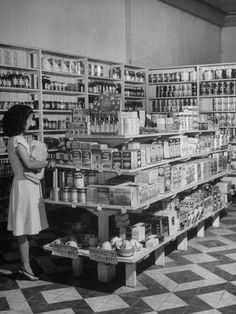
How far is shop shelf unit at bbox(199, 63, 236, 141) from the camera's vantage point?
9.56 m

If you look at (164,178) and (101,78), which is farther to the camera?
(101,78)

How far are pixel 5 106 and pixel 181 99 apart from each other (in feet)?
13.8

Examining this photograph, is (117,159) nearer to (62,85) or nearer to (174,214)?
(174,214)

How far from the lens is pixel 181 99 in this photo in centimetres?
1016

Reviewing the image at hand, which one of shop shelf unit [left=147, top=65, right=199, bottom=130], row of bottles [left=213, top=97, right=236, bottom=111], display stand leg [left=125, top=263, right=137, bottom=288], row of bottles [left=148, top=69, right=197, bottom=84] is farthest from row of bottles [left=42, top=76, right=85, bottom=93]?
display stand leg [left=125, top=263, right=137, bottom=288]

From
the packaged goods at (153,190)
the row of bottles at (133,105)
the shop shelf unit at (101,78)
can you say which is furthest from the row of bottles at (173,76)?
the packaged goods at (153,190)

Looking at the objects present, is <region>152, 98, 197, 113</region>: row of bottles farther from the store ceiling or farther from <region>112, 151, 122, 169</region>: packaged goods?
<region>112, 151, 122, 169</region>: packaged goods

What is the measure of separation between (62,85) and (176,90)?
9.31ft

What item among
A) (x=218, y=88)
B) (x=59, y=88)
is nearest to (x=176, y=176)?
(x=59, y=88)

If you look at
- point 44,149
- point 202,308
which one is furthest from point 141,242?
point 44,149

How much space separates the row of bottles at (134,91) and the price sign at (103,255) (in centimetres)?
585

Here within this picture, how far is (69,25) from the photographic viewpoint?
29.8ft

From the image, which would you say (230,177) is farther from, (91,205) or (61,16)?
(91,205)

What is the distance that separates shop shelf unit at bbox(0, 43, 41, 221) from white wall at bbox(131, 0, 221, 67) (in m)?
3.63
